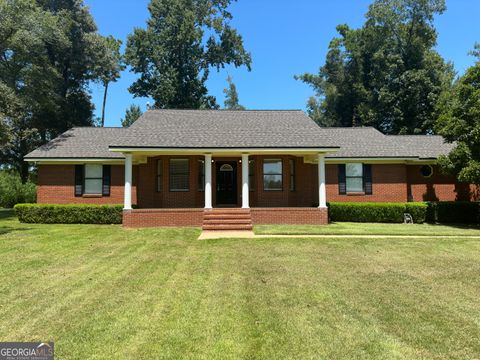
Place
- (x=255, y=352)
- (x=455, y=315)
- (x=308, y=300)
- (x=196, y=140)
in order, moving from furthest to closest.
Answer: (x=196, y=140)
(x=308, y=300)
(x=455, y=315)
(x=255, y=352)

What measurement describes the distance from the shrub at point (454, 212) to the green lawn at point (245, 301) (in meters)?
7.38

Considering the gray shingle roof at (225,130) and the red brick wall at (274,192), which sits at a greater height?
the gray shingle roof at (225,130)

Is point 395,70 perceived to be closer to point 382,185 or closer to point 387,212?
point 382,185

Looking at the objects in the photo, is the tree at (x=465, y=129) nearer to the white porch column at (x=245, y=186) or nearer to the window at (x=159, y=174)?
the white porch column at (x=245, y=186)

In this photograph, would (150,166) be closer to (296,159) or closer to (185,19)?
(296,159)

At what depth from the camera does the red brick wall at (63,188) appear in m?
17.8

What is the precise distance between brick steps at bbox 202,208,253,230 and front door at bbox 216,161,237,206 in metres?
2.77

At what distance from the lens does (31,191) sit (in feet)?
77.9

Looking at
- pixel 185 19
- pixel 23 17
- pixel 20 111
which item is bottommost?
pixel 20 111

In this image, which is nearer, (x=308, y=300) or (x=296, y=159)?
(x=308, y=300)

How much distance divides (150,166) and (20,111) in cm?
1567

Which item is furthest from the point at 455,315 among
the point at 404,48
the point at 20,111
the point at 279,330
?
the point at 404,48

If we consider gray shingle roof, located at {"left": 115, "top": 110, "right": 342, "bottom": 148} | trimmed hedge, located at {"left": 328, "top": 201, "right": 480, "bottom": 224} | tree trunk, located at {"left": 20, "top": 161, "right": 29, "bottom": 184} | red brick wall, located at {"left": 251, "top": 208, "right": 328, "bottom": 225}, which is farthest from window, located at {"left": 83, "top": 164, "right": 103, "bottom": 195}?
trimmed hedge, located at {"left": 328, "top": 201, "right": 480, "bottom": 224}

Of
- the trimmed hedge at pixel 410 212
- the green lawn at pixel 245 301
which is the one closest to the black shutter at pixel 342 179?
the trimmed hedge at pixel 410 212
